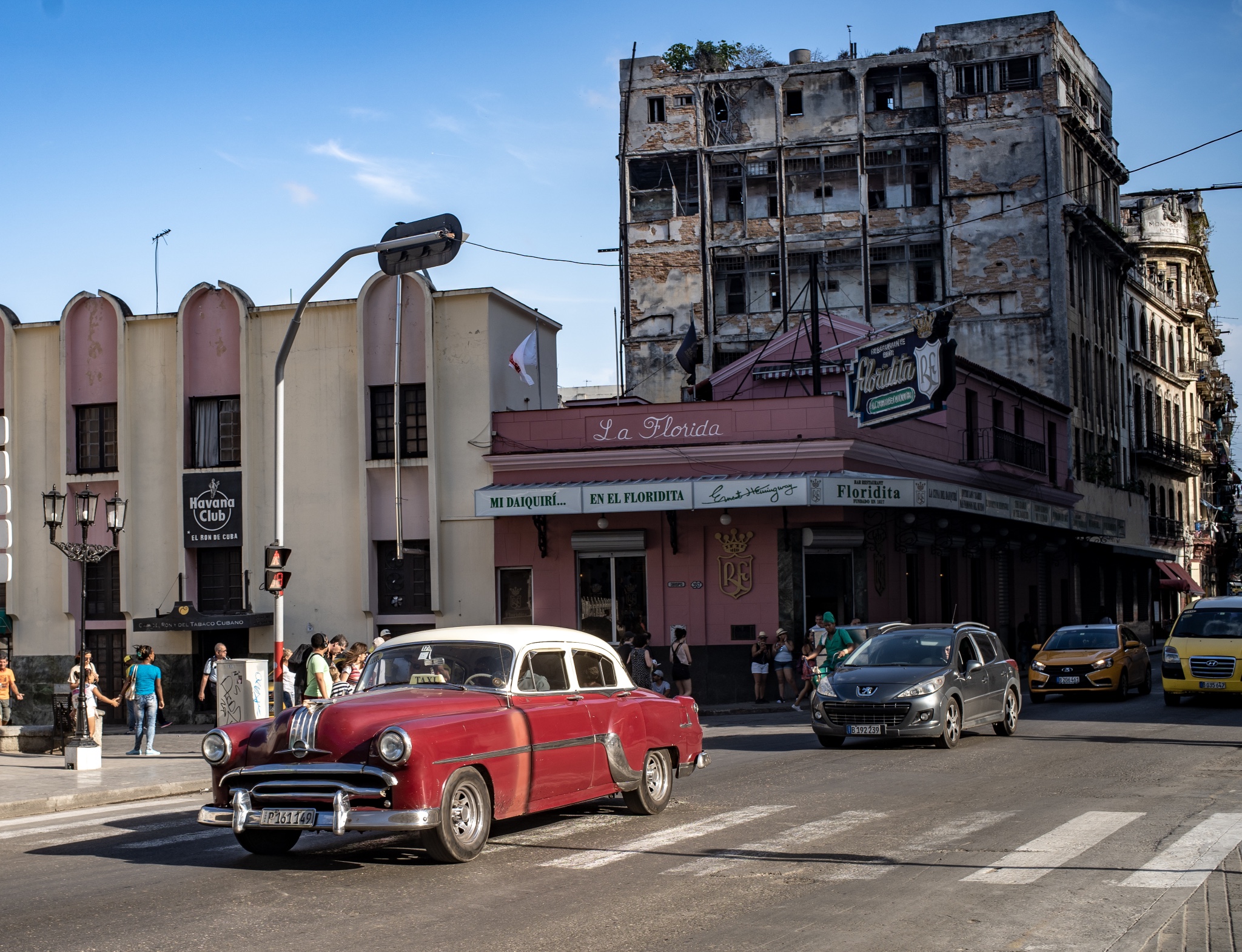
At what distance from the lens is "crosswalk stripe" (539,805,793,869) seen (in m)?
9.70

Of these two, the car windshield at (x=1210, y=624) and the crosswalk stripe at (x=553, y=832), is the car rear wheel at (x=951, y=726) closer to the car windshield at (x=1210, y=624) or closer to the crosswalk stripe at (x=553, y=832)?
the crosswalk stripe at (x=553, y=832)

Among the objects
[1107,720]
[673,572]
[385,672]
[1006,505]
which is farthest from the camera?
[1006,505]

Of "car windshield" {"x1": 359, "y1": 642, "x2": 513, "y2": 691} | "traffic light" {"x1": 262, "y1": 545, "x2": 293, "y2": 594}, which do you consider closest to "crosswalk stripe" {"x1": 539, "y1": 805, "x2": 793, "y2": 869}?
"car windshield" {"x1": 359, "y1": 642, "x2": 513, "y2": 691}

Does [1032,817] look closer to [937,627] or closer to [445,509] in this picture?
[937,627]

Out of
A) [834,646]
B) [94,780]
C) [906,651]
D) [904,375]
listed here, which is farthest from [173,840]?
[904,375]

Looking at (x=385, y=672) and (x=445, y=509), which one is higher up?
(x=445, y=509)

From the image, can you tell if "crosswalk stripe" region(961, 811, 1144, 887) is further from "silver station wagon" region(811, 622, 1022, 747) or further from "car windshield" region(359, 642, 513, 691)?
"silver station wagon" region(811, 622, 1022, 747)

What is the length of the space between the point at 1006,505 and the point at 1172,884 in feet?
87.9

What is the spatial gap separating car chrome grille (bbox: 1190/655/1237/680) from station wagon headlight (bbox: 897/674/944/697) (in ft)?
26.9

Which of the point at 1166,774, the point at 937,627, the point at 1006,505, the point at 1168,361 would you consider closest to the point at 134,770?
the point at 937,627

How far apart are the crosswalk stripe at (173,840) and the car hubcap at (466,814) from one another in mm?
2983

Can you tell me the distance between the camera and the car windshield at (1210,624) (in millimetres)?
23844

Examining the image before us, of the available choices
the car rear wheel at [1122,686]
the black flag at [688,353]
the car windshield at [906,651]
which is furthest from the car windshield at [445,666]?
the black flag at [688,353]

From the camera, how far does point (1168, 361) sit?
70.5 m
